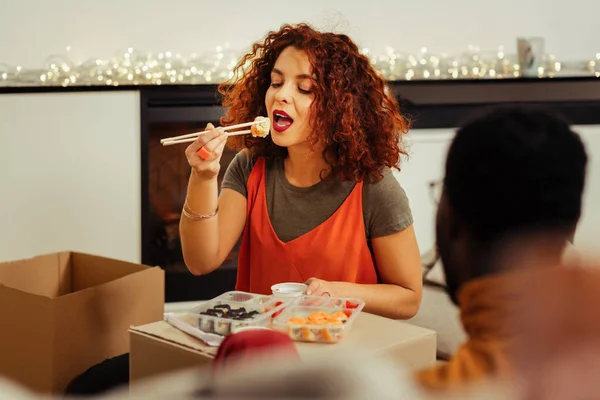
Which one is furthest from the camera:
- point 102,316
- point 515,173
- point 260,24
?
point 260,24

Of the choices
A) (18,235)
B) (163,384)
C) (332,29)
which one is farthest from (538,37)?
(163,384)

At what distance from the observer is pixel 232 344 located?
2.21ft

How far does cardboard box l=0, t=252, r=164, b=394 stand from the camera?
157cm

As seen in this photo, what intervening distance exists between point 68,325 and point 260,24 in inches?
79.2

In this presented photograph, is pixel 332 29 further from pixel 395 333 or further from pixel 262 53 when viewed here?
pixel 395 333

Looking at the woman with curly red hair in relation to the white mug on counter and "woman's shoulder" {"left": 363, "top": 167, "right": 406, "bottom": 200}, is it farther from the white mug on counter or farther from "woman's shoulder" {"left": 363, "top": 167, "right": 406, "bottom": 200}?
the white mug on counter

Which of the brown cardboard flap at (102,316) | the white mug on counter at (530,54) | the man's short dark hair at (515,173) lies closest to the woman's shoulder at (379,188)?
the brown cardboard flap at (102,316)

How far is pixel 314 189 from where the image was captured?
180cm

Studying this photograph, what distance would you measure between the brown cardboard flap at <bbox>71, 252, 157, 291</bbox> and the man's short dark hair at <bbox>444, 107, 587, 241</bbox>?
1371 mm

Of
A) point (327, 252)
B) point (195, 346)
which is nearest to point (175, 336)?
point (195, 346)

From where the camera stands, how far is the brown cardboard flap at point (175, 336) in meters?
1.15

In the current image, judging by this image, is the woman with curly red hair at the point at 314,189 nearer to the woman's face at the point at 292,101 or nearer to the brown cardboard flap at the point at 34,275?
the woman's face at the point at 292,101

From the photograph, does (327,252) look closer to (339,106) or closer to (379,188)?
(379,188)

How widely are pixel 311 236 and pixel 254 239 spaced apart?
15cm
